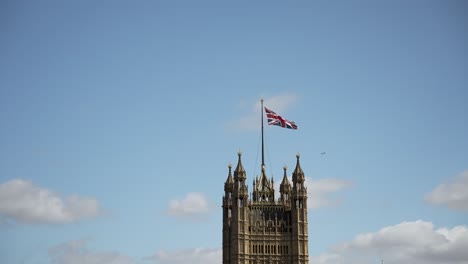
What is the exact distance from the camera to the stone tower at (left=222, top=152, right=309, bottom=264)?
142 metres

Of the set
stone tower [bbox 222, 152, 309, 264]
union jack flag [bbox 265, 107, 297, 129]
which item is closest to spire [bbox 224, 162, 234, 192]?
stone tower [bbox 222, 152, 309, 264]

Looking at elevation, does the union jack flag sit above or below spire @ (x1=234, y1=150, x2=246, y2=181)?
above

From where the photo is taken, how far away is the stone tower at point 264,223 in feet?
466

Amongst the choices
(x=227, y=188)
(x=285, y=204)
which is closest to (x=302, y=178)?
(x=285, y=204)

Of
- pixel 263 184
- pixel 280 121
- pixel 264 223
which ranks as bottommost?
pixel 264 223

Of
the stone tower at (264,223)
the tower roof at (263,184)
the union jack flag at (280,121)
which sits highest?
the union jack flag at (280,121)

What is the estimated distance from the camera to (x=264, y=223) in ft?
474

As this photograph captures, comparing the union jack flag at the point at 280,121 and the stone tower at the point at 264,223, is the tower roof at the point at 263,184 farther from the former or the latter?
the union jack flag at the point at 280,121

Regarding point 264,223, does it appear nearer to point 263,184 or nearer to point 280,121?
point 263,184

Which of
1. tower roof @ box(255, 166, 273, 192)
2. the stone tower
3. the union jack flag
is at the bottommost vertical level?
the stone tower

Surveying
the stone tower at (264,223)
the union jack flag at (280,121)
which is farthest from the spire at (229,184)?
the union jack flag at (280,121)

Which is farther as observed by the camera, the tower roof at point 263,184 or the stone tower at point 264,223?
the tower roof at point 263,184

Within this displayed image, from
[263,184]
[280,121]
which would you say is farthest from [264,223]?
[280,121]

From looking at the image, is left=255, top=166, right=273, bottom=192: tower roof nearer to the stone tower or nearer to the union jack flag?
the stone tower
